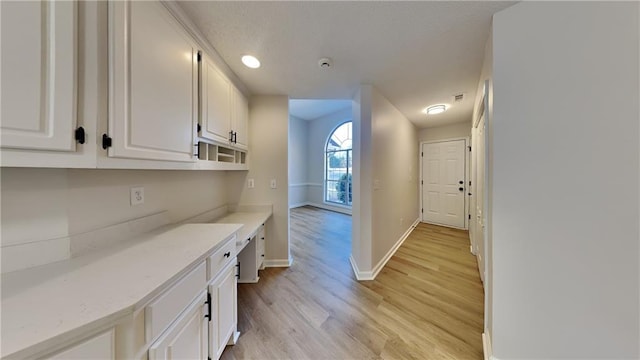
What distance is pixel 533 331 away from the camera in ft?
4.03

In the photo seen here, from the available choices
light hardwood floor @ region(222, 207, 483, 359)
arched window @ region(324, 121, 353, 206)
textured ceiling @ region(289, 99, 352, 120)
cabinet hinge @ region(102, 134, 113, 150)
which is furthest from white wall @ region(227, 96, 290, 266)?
arched window @ region(324, 121, 353, 206)

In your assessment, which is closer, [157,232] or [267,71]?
[157,232]

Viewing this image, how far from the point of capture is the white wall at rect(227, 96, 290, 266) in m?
2.66

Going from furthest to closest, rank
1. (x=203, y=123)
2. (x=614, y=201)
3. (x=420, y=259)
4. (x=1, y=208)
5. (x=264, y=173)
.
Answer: (x=420, y=259) < (x=264, y=173) < (x=203, y=123) < (x=614, y=201) < (x=1, y=208)

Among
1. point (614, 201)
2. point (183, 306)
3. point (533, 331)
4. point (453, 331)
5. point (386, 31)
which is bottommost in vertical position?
point (453, 331)

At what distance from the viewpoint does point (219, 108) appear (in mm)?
1831

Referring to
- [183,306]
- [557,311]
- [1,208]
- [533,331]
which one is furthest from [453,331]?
[1,208]

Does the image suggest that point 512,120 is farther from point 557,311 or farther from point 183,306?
point 183,306

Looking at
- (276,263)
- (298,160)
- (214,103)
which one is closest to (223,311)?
(276,263)

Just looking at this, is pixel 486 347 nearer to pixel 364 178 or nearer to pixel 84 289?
pixel 364 178

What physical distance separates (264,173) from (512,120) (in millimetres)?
2392

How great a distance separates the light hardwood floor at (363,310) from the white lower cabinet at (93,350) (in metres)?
Answer: 1.02

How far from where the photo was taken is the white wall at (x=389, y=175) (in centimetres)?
258

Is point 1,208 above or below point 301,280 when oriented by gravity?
above
